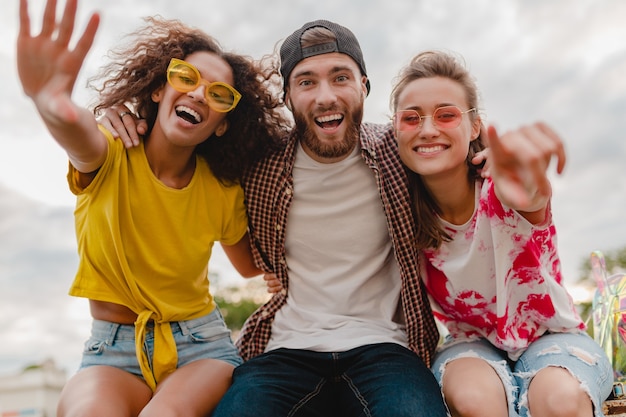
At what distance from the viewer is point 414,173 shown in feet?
11.4

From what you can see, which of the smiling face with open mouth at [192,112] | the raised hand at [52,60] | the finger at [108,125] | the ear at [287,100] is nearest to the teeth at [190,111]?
the smiling face with open mouth at [192,112]

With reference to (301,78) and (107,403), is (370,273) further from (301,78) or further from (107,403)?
(107,403)

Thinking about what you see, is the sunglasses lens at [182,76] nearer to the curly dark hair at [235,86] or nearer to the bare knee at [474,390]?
the curly dark hair at [235,86]

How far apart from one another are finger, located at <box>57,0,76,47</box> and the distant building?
14.3 metres

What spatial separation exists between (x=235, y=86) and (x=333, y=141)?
0.74 meters

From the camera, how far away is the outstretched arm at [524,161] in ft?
7.47

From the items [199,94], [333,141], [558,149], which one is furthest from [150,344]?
[558,149]

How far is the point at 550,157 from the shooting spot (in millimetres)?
2291

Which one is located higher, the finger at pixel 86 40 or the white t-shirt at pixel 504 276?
the finger at pixel 86 40

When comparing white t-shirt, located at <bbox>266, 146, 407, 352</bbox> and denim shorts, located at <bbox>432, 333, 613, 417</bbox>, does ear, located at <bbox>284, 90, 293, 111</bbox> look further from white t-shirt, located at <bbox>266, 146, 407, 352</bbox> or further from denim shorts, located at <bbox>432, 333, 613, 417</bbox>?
denim shorts, located at <bbox>432, 333, 613, 417</bbox>

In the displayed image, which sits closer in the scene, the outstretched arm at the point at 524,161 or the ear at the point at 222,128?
the outstretched arm at the point at 524,161

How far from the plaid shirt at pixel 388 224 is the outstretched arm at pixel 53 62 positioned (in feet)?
4.01

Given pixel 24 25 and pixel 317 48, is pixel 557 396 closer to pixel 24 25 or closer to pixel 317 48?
pixel 317 48

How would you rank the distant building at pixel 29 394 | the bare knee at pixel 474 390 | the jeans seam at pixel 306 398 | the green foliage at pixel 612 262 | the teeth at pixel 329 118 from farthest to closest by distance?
the green foliage at pixel 612 262
the distant building at pixel 29 394
the teeth at pixel 329 118
the jeans seam at pixel 306 398
the bare knee at pixel 474 390
